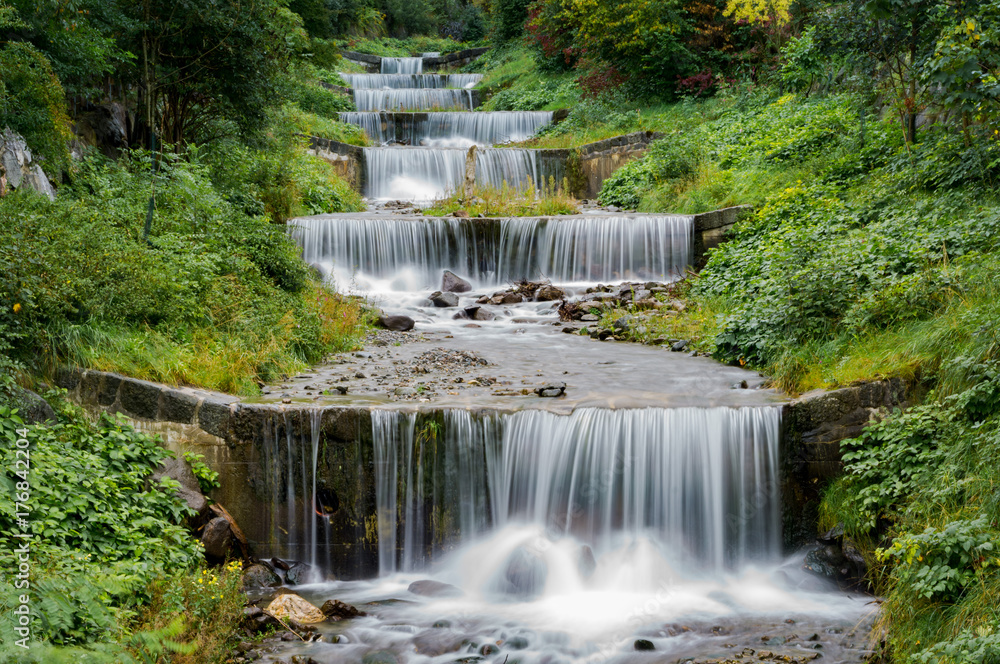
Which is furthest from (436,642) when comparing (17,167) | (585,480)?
(17,167)

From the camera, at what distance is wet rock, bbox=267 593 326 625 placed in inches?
220

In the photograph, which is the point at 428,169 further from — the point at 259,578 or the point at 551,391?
the point at 259,578

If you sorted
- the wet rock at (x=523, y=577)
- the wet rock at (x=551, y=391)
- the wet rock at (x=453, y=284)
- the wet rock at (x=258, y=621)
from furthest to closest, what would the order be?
the wet rock at (x=453, y=284) < the wet rock at (x=551, y=391) < the wet rock at (x=523, y=577) < the wet rock at (x=258, y=621)

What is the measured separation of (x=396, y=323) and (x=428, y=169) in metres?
9.23

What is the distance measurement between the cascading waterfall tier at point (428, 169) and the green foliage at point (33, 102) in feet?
36.0

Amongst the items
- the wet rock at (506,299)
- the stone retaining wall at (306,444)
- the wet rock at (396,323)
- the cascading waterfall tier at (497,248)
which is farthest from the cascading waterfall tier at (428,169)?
the stone retaining wall at (306,444)

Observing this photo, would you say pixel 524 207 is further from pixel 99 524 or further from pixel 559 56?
pixel 559 56

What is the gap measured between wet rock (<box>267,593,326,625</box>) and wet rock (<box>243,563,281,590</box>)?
0.39 meters

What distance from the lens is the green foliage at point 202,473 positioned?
6480mm

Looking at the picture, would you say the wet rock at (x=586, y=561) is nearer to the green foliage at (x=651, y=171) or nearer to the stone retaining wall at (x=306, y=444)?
the stone retaining wall at (x=306, y=444)

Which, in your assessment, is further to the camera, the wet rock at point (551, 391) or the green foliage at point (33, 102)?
the green foliage at point (33, 102)

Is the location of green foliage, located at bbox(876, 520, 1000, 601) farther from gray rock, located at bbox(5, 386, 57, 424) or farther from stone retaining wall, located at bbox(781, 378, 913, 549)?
gray rock, located at bbox(5, 386, 57, 424)

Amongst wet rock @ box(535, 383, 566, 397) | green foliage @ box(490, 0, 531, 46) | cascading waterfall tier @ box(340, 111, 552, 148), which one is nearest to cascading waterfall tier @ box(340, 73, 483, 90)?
green foliage @ box(490, 0, 531, 46)

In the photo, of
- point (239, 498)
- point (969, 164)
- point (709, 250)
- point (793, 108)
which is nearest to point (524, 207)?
point (709, 250)
